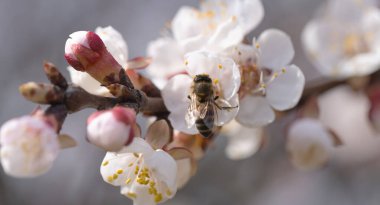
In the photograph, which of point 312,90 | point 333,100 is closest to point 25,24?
point 333,100

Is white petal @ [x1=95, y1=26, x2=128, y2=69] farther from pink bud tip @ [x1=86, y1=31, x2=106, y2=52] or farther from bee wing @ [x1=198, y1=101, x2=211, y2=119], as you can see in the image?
bee wing @ [x1=198, y1=101, x2=211, y2=119]

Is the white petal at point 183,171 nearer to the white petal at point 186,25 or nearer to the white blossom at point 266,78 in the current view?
the white blossom at point 266,78

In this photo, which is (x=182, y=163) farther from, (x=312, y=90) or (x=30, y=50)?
(x=30, y=50)

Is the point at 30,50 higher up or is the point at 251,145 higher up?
the point at 251,145

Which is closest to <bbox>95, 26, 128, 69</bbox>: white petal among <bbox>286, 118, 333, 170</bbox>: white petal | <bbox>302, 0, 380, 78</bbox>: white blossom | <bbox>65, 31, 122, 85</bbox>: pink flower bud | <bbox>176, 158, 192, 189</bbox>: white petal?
<bbox>65, 31, 122, 85</bbox>: pink flower bud

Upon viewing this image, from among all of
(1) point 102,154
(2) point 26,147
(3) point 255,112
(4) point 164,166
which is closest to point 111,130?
(2) point 26,147

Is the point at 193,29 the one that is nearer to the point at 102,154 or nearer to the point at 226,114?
the point at 226,114
